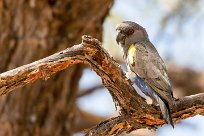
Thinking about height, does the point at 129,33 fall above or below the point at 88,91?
below

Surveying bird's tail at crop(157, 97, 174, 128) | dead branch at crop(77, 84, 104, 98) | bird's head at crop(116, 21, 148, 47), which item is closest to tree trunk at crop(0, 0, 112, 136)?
bird's head at crop(116, 21, 148, 47)

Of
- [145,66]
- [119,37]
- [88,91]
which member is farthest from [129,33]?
[88,91]

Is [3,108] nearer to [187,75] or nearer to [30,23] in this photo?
[30,23]

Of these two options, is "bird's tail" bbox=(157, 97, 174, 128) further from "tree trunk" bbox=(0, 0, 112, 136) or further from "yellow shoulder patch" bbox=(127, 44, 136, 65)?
"tree trunk" bbox=(0, 0, 112, 136)

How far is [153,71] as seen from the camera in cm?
179

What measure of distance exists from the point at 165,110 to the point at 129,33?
0.33m

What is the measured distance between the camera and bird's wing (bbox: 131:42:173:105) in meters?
1.77

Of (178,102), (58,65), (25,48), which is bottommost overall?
(178,102)

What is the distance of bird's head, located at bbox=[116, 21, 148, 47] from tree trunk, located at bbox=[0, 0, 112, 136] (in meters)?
1.25

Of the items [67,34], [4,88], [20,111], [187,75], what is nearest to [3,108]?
[20,111]

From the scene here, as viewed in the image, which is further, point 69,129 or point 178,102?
point 69,129

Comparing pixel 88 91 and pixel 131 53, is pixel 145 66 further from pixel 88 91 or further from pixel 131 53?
pixel 88 91

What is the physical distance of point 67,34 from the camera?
10.7ft

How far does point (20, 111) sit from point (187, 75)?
174 cm
